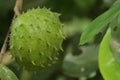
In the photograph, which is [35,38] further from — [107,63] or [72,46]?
[72,46]

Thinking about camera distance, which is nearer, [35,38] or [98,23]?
[98,23]

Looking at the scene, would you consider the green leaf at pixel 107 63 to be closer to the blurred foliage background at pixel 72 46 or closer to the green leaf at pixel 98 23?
the green leaf at pixel 98 23

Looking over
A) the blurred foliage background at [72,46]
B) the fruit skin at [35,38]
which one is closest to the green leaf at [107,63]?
the fruit skin at [35,38]

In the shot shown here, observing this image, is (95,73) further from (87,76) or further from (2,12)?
(2,12)

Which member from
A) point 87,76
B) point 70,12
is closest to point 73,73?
point 87,76

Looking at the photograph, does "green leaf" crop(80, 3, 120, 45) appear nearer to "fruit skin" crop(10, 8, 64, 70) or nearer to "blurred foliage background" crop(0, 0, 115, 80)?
"fruit skin" crop(10, 8, 64, 70)

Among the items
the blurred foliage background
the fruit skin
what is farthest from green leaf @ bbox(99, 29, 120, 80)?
the blurred foliage background

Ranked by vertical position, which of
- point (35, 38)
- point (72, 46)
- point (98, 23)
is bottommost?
point (72, 46)

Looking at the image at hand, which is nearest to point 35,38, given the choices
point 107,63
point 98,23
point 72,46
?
point 107,63
